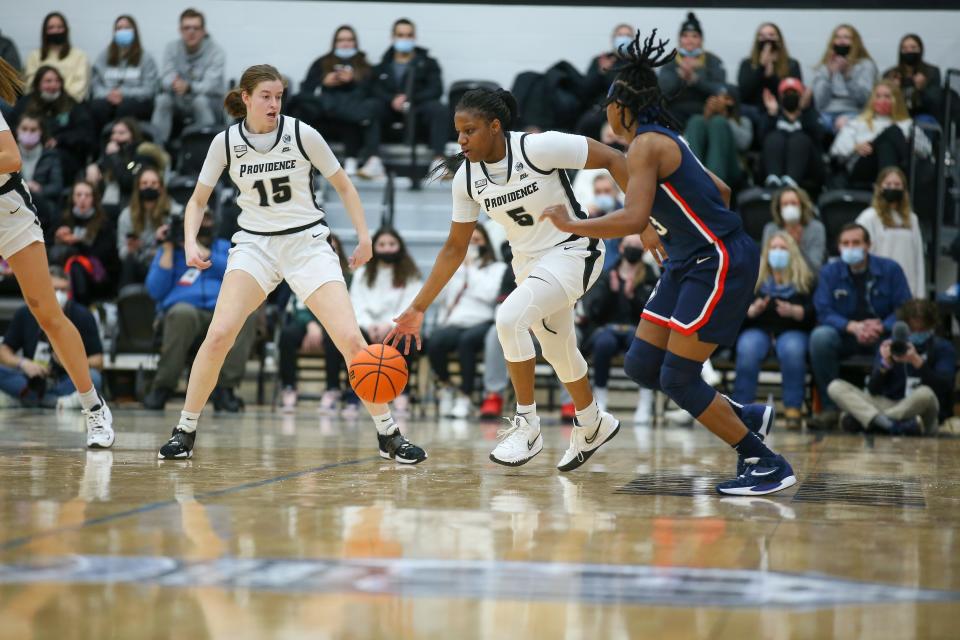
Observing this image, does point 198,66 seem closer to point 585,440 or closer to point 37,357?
point 37,357

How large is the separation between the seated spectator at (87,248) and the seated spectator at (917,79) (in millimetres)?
7877

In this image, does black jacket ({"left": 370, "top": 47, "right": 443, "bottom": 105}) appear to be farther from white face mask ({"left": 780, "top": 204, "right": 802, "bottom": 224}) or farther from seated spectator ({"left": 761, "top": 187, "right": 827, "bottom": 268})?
white face mask ({"left": 780, "top": 204, "right": 802, "bottom": 224})

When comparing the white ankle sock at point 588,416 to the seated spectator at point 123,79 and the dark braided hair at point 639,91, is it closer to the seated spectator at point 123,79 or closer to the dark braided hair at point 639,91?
the dark braided hair at point 639,91

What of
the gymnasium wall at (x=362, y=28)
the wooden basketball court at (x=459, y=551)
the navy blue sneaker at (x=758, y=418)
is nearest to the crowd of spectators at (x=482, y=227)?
the gymnasium wall at (x=362, y=28)

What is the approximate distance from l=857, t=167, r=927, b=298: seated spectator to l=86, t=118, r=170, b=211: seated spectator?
6.68 metres

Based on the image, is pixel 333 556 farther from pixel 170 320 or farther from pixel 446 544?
pixel 170 320

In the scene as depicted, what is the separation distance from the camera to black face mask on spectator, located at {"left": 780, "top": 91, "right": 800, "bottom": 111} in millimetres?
12438

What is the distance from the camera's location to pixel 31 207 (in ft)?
20.3

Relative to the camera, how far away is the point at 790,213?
425 inches

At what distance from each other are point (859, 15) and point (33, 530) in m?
12.8

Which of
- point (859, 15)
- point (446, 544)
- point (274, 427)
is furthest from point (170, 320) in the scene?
point (859, 15)

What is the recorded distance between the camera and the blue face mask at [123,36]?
1351 centimetres

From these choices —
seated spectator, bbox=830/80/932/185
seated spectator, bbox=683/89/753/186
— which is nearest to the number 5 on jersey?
seated spectator, bbox=683/89/753/186

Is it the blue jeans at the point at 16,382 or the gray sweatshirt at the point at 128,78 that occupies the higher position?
the gray sweatshirt at the point at 128,78
